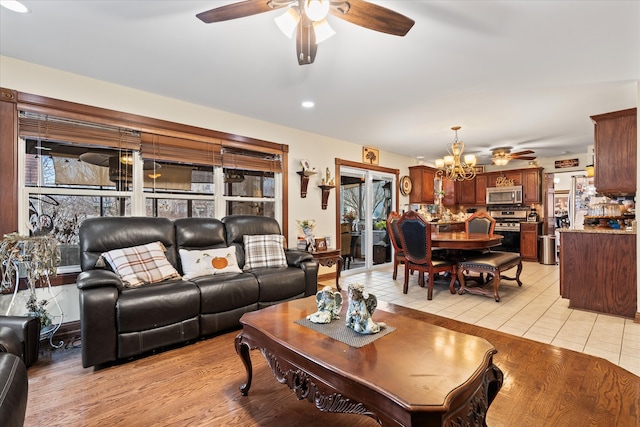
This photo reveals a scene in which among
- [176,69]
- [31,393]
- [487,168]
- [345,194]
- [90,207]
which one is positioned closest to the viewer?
[31,393]

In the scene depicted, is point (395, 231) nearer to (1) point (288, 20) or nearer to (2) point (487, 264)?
(2) point (487, 264)

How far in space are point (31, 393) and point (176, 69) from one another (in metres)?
2.67

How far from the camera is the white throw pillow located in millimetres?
3055

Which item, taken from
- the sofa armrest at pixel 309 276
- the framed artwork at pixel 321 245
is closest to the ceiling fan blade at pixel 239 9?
the sofa armrest at pixel 309 276

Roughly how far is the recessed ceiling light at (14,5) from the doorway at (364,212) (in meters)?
4.12

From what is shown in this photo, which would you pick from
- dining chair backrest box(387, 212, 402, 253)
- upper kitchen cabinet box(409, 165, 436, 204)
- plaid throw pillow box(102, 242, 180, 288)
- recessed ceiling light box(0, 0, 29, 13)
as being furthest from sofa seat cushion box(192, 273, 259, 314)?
upper kitchen cabinet box(409, 165, 436, 204)

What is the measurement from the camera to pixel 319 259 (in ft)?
13.8

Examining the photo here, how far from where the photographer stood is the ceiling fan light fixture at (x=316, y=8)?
1.52 meters

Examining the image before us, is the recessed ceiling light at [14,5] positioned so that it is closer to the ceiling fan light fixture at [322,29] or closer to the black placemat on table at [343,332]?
the ceiling fan light fixture at [322,29]

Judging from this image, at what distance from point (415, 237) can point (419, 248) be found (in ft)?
0.52

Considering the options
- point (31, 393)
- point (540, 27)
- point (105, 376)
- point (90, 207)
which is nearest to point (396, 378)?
point (105, 376)

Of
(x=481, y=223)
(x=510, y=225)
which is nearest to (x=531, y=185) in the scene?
(x=510, y=225)

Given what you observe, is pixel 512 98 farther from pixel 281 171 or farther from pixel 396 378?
pixel 396 378

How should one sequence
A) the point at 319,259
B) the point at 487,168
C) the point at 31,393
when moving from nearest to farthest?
the point at 31,393
the point at 319,259
the point at 487,168
